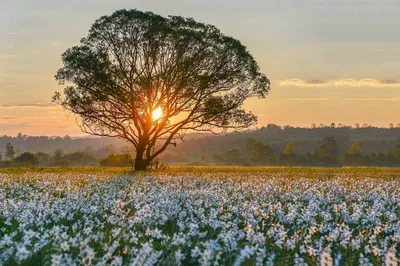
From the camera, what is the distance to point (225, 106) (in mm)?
42938

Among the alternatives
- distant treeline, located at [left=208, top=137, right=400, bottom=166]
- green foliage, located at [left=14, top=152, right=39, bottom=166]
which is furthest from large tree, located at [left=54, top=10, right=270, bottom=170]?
distant treeline, located at [left=208, top=137, right=400, bottom=166]

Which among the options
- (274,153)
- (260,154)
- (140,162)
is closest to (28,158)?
(140,162)

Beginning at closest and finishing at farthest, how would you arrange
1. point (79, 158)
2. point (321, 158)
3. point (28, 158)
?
point (28, 158), point (321, 158), point (79, 158)

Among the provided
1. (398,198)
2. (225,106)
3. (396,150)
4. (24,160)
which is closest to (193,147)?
→ (396,150)

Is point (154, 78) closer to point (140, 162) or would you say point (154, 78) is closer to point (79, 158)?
point (140, 162)

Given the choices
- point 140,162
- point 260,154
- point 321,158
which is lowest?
point 321,158

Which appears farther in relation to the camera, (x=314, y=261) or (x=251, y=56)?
(x=251, y=56)

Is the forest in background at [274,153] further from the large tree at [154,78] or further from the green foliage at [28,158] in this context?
the large tree at [154,78]

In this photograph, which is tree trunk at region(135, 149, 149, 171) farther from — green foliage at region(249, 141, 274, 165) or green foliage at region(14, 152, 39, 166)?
green foliage at region(249, 141, 274, 165)

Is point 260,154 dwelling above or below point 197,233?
above

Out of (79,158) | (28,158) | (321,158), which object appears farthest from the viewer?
(79,158)

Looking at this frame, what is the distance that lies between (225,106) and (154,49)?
312 inches

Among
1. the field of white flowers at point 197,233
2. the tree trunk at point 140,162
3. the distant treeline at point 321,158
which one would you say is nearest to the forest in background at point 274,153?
the distant treeline at point 321,158

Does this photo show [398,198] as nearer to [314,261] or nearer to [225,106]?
[314,261]
